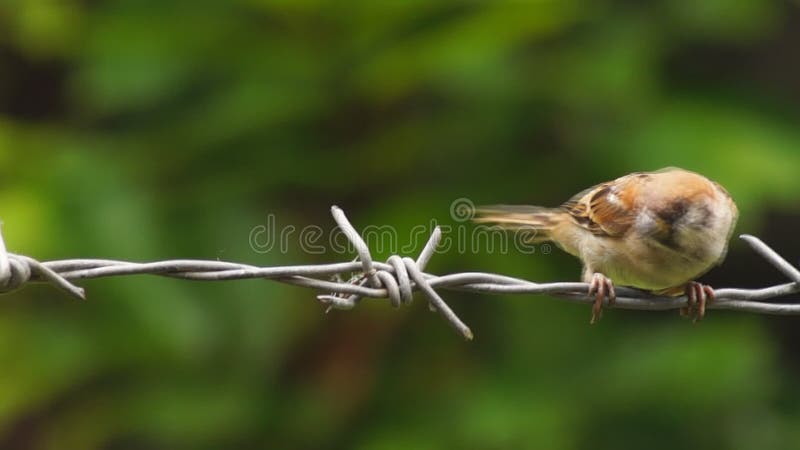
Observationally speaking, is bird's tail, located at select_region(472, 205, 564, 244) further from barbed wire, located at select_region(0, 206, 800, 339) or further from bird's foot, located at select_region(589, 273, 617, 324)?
barbed wire, located at select_region(0, 206, 800, 339)

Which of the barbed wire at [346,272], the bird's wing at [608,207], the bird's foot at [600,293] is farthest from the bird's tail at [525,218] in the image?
the barbed wire at [346,272]

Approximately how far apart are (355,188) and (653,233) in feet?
4.26

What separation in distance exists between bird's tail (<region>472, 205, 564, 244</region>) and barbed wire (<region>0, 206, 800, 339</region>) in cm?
129

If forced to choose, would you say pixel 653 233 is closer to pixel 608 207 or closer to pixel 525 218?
pixel 608 207

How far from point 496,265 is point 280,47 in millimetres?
1159

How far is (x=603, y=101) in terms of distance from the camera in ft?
13.8

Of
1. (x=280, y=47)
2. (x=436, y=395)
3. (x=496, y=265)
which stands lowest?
(x=436, y=395)

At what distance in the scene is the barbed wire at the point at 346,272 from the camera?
211cm

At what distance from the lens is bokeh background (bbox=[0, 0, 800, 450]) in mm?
4008

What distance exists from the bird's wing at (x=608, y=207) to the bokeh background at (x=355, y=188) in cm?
43

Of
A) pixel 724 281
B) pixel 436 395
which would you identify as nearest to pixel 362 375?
pixel 436 395

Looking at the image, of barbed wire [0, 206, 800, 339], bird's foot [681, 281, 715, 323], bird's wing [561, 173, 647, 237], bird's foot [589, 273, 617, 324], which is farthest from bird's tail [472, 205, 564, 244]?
barbed wire [0, 206, 800, 339]

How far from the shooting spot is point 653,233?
3.23 m

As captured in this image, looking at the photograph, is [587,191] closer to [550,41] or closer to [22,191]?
[550,41]
